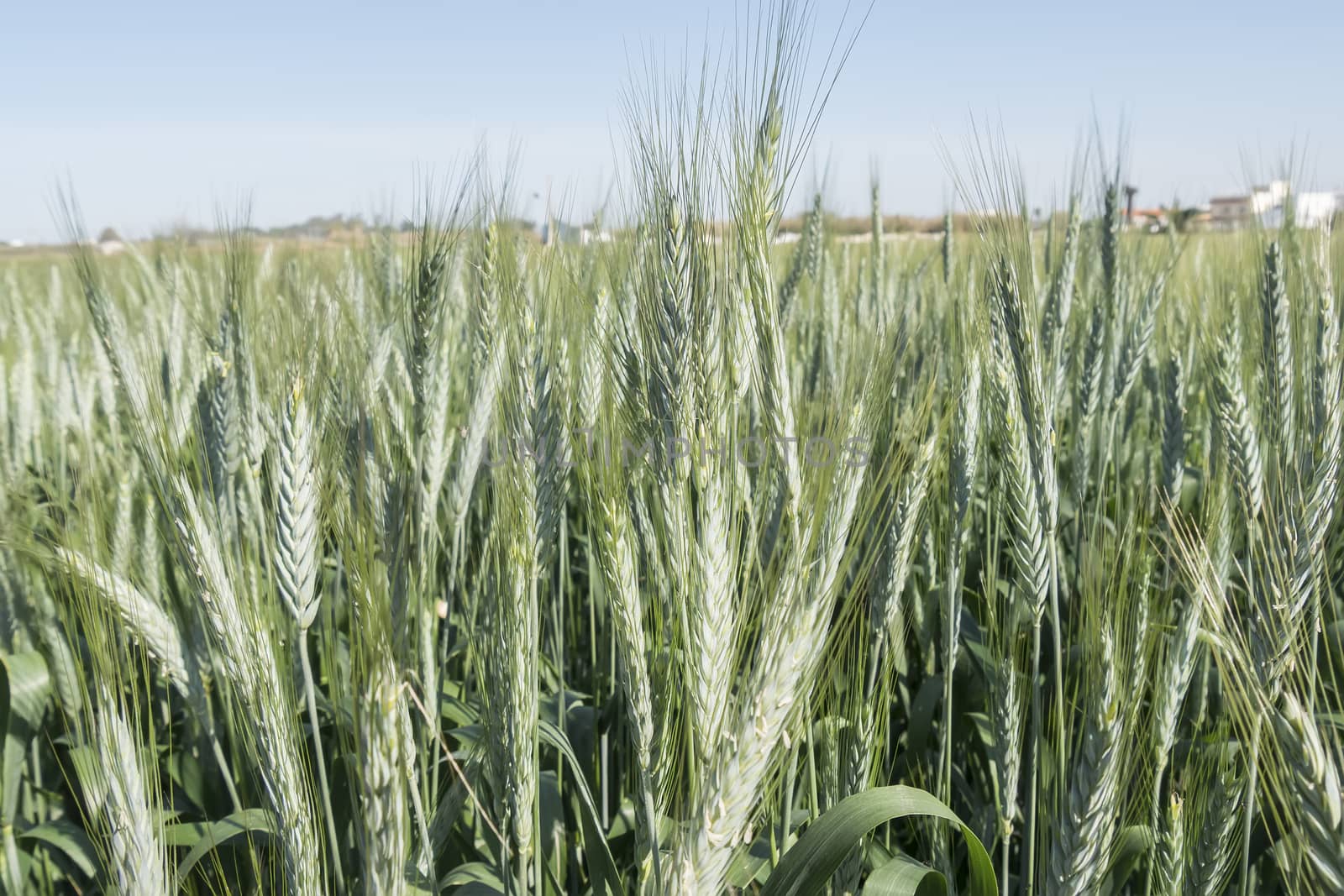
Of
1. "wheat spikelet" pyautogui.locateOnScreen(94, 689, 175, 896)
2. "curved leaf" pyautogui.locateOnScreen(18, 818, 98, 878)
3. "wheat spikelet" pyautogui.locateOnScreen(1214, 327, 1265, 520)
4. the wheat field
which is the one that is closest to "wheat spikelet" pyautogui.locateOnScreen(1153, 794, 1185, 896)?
the wheat field

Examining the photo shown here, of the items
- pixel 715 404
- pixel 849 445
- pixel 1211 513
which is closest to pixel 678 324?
pixel 715 404

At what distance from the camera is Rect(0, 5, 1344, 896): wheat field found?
3.47ft

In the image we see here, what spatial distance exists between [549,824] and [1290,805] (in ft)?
4.53

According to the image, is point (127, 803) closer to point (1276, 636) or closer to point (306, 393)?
point (306, 393)

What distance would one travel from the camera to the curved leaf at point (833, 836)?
1191mm

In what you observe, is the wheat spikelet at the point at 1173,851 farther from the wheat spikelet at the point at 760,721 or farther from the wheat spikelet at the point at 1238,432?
the wheat spikelet at the point at 760,721

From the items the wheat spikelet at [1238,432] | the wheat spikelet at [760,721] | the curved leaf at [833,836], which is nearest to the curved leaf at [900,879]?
the curved leaf at [833,836]

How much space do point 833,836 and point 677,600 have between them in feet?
1.49

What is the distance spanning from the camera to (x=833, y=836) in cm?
123

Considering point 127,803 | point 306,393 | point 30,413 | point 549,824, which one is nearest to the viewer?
point 127,803

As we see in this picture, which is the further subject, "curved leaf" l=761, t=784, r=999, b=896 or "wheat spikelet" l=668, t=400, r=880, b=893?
"curved leaf" l=761, t=784, r=999, b=896

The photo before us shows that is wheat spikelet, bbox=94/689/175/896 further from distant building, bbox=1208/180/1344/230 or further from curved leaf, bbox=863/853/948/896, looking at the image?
distant building, bbox=1208/180/1344/230

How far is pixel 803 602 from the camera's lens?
993 mm

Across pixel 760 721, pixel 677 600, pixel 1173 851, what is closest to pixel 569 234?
pixel 677 600
